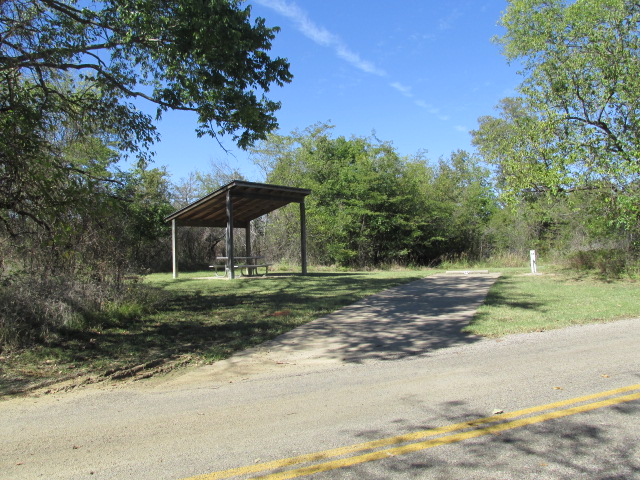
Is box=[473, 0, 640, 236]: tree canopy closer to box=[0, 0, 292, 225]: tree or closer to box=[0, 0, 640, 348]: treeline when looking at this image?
box=[0, 0, 640, 348]: treeline

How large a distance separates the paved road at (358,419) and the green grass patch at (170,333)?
2.71 feet

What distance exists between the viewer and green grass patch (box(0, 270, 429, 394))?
6508mm

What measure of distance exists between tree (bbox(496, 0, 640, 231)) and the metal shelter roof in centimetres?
882

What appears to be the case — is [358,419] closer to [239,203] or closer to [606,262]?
[239,203]

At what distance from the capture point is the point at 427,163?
36656 millimetres

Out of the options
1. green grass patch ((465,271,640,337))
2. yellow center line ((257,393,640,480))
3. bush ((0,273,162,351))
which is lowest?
yellow center line ((257,393,640,480))

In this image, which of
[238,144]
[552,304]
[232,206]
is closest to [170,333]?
[238,144]

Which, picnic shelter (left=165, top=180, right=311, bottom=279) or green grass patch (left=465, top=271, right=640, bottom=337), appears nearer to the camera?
green grass patch (left=465, top=271, right=640, bottom=337)

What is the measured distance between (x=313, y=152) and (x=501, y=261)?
48.2ft

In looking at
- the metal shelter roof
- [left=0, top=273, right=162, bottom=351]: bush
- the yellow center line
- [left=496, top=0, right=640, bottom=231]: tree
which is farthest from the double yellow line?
the metal shelter roof

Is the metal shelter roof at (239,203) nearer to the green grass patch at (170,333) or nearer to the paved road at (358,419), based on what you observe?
the green grass patch at (170,333)

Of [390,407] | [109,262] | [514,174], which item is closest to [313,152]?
[514,174]

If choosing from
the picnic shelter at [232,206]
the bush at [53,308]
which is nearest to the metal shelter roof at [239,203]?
the picnic shelter at [232,206]

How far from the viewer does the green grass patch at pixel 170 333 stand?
651 cm
